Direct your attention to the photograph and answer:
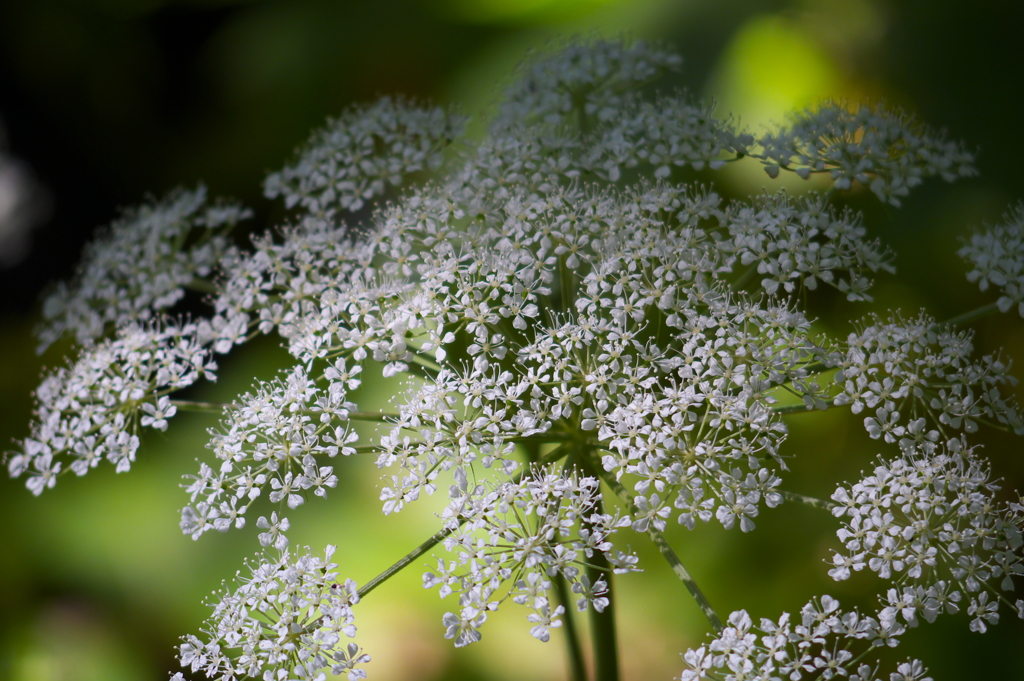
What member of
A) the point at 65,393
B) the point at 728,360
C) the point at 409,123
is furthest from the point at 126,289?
the point at 728,360

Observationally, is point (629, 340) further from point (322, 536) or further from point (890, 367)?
point (322, 536)

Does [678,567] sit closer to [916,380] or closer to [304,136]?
[916,380]

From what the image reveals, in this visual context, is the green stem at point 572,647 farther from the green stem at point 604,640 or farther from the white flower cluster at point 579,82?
the white flower cluster at point 579,82

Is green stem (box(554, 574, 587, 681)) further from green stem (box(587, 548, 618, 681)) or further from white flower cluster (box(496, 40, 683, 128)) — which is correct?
white flower cluster (box(496, 40, 683, 128))

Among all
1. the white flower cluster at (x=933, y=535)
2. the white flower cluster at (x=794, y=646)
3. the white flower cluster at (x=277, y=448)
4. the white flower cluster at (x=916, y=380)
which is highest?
the white flower cluster at (x=277, y=448)

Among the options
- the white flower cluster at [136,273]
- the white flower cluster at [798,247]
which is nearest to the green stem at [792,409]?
the white flower cluster at [798,247]

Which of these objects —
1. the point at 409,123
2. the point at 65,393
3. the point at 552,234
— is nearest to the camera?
the point at 552,234

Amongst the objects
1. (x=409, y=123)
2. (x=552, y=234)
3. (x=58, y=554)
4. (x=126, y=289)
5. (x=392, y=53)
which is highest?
(x=392, y=53)
